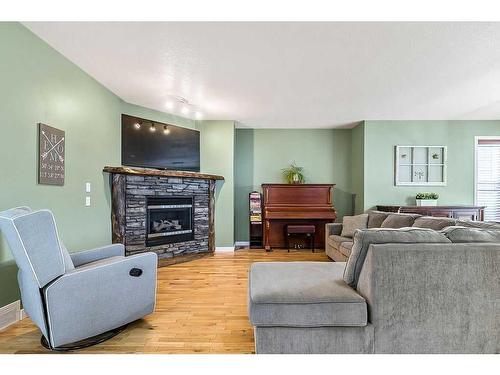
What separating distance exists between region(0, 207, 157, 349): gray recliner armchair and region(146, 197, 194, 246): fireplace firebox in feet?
7.33

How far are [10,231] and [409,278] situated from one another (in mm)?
2393

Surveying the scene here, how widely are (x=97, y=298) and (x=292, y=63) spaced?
2742 millimetres

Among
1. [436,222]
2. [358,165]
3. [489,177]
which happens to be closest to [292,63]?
[436,222]

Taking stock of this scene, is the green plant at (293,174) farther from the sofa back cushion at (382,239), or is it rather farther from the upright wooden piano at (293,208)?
the sofa back cushion at (382,239)

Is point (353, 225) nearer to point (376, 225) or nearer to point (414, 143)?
point (376, 225)

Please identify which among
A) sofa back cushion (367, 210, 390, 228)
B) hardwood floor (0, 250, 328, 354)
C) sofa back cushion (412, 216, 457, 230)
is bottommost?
Answer: hardwood floor (0, 250, 328, 354)

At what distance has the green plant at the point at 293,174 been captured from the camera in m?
5.66

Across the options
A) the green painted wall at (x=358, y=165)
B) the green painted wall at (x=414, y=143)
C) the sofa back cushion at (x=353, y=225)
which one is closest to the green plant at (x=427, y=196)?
the green painted wall at (x=414, y=143)

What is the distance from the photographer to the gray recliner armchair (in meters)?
1.76

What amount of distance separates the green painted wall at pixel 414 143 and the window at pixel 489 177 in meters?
0.21

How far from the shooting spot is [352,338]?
162 centimetres

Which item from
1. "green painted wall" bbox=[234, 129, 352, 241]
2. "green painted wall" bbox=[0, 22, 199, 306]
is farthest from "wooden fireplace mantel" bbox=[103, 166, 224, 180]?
"green painted wall" bbox=[234, 129, 352, 241]

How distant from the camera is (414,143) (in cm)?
530

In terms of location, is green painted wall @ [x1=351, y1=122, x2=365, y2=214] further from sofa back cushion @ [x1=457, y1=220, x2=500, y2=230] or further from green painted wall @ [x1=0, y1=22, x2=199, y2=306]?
green painted wall @ [x1=0, y1=22, x2=199, y2=306]
